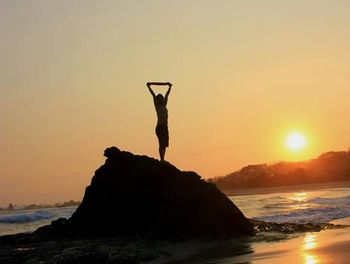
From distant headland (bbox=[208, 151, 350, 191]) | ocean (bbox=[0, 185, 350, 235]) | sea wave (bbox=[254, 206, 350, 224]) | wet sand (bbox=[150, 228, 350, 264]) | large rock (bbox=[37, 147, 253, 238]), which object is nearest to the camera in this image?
wet sand (bbox=[150, 228, 350, 264])

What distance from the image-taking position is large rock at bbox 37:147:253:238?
1772cm

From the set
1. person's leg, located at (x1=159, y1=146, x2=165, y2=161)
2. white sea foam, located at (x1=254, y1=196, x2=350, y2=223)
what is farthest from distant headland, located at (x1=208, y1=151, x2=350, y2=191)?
person's leg, located at (x1=159, y1=146, x2=165, y2=161)

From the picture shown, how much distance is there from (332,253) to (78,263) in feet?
18.4

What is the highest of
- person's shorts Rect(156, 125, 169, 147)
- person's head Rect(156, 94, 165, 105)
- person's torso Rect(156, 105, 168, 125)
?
person's head Rect(156, 94, 165, 105)

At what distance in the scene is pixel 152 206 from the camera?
18.2m

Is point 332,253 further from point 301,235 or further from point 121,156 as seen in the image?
point 121,156

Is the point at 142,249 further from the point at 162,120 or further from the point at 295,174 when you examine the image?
the point at 295,174

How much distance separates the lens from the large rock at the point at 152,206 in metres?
17.7

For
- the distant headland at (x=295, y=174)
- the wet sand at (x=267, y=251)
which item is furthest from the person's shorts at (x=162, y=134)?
the distant headland at (x=295, y=174)

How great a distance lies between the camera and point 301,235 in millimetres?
18172

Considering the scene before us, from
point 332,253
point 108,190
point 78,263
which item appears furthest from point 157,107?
point 332,253

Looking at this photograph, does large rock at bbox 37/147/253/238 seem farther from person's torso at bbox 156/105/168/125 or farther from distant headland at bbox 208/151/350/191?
distant headland at bbox 208/151/350/191

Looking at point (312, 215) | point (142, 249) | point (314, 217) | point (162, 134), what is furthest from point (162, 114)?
point (312, 215)

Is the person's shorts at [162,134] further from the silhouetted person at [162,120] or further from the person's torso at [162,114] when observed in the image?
the person's torso at [162,114]
